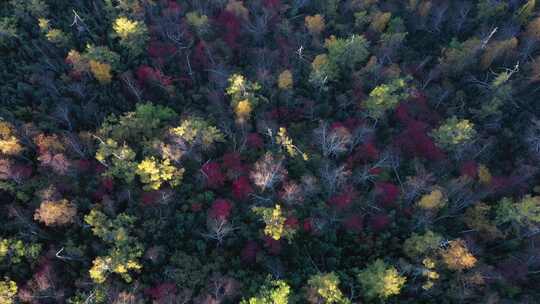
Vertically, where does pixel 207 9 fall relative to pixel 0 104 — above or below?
above

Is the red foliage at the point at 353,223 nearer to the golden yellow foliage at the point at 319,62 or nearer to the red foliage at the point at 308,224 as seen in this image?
the red foliage at the point at 308,224

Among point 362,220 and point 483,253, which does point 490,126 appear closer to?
point 483,253

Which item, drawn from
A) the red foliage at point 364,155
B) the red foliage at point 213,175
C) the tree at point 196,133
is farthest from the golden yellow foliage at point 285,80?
the red foliage at point 213,175

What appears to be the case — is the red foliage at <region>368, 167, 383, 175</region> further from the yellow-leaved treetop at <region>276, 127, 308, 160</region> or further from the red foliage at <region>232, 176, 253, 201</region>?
the red foliage at <region>232, 176, 253, 201</region>

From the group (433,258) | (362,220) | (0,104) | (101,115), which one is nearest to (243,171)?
(362,220)

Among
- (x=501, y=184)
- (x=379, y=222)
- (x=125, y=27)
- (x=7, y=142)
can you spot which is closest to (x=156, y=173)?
(x=7, y=142)

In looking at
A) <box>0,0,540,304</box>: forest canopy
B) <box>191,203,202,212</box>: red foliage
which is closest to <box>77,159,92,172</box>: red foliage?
<box>0,0,540,304</box>: forest canopy

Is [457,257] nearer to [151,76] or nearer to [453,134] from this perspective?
[453,134]
